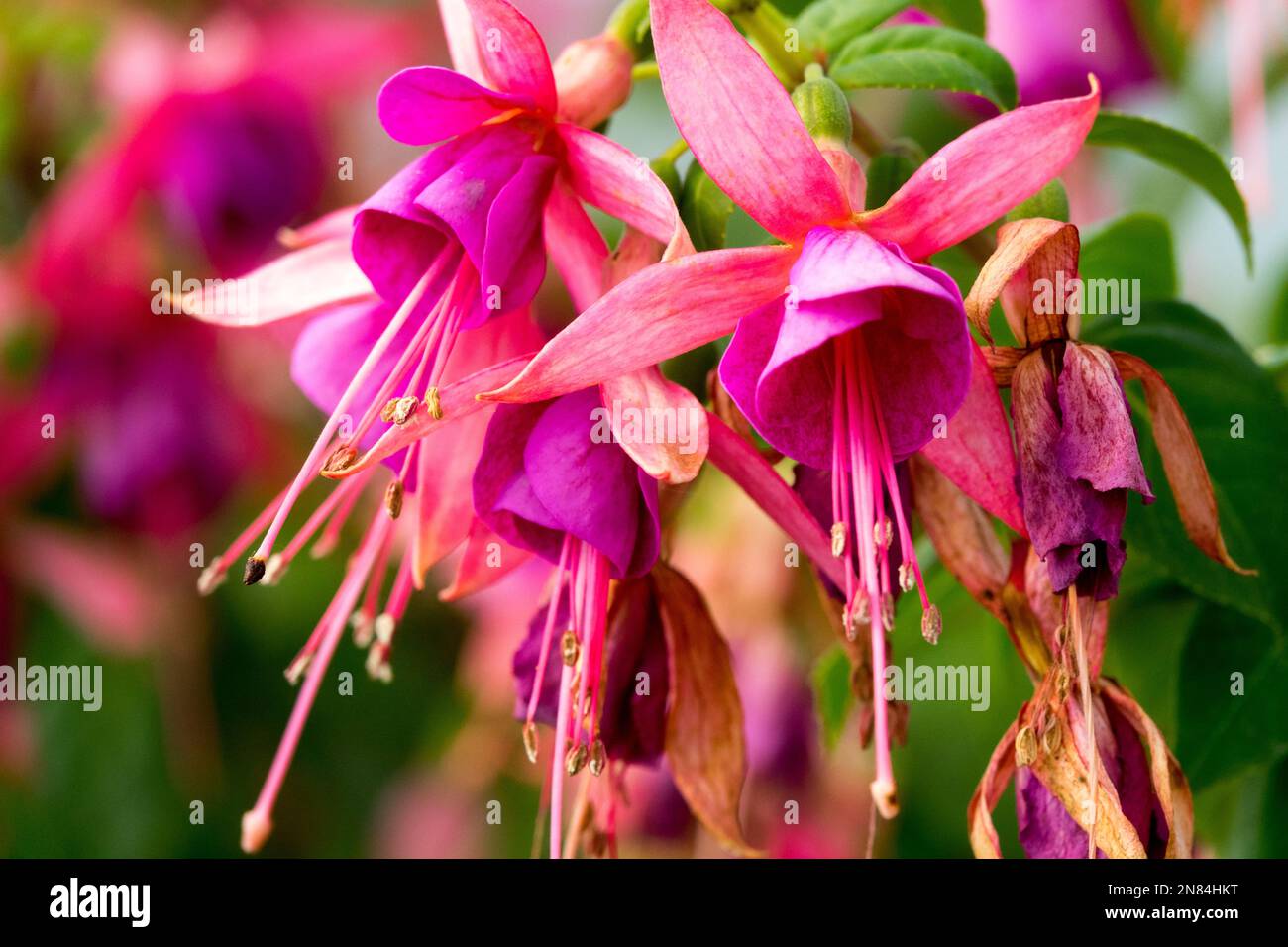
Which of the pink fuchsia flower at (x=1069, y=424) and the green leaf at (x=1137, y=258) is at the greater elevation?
the green leaf at (x=1137, y=258)

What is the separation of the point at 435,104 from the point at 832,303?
237 mm

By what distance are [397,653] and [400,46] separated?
77 centimetres

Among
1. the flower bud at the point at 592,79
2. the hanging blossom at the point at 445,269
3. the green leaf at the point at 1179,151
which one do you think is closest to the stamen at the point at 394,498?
the hanging blossom at the point at 445,269

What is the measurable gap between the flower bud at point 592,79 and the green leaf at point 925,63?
0.12 meters

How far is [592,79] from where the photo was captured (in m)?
0.75

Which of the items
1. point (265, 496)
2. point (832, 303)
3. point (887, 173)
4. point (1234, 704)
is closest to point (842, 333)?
point (832, 303)

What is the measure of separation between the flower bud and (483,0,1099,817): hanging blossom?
0.39 ft

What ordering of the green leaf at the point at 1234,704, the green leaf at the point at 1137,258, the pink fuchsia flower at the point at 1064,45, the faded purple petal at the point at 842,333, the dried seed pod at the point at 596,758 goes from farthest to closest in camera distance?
1. the pink fuchsia flower at the point at 1064,45
2. the green leaf at the point at 1137,258
3. the green leaf at the point at 1234,704
4. the dried seed pod at the point at 596,758
5. the faded purple petal at the point at 842,333

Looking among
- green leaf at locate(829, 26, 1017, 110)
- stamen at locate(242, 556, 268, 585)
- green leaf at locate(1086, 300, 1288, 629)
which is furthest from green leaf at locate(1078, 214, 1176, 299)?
stamen at locate(242, 556, 268, 585)

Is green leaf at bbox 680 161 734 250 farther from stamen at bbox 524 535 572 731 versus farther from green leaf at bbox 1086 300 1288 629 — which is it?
green leaf at bbox 1086 300 1288 629

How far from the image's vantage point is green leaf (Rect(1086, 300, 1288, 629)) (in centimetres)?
79

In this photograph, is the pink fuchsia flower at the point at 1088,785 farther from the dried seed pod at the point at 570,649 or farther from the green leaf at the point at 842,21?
the green leaf at the point at 842,21

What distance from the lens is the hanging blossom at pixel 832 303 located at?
61 centimetres

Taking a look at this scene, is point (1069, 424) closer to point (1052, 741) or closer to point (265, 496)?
point (1052, 741)
